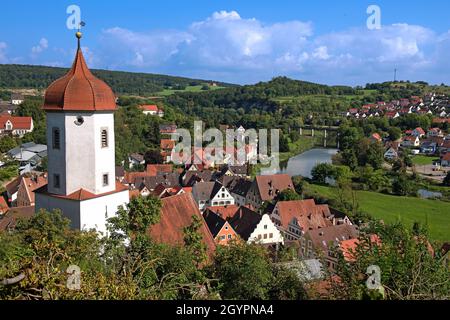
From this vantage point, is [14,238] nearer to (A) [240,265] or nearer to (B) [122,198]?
(B) [122,198]

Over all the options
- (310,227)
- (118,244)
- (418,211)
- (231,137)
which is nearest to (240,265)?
(118,244)

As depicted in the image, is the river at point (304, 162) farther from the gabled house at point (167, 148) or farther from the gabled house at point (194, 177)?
the gabled house at point (167, 148)

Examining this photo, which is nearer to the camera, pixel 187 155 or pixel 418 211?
pixel 418 211

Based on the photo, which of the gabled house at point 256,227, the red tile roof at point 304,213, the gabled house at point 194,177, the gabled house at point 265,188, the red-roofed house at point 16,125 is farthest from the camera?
the red-roofed house at point 16,125

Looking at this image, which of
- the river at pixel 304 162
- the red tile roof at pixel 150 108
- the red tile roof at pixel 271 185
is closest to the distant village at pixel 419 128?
the river at pixel 304 162

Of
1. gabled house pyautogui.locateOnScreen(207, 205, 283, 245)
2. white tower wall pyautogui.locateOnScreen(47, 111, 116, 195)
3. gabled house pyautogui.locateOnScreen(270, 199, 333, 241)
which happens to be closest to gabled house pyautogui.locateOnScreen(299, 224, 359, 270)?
gabled house pyautogui.locateOnScreen(207, 205, 283, 245)

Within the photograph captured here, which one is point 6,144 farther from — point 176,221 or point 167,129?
point 176,221
